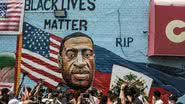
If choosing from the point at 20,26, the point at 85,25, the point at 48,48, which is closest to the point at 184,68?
the point at 85,25

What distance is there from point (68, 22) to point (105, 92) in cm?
335

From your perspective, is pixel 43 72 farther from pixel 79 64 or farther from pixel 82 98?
→ pixel 82 98

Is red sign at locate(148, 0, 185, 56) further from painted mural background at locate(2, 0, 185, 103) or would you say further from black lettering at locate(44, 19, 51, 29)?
black lettering at locate(44, 19, 51, 29)

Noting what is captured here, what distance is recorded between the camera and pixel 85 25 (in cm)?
2028

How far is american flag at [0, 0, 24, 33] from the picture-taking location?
21.1 m

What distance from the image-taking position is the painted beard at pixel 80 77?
65.6 ft

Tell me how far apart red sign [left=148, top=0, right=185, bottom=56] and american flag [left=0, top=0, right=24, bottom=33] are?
5.96 metres

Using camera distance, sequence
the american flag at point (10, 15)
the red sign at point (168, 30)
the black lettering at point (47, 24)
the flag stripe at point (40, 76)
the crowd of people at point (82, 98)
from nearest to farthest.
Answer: the crowd of people at point (82, 98), the red sign at point (168, 30), the flag stripe at point (40, 76), the black lettering at point (47, 24), the american flag at point (10, 15)

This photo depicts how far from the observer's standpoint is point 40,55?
20.7 m

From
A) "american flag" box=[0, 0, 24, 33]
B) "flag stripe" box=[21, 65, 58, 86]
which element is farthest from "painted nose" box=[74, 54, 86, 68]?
"american flag" box=[0, 0, 24, 33]

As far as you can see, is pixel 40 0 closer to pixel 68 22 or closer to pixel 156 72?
pixel 68 22

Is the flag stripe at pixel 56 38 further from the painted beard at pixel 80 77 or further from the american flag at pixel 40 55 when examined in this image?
the painted beard at pixel 80 77

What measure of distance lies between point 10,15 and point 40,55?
2.28 m

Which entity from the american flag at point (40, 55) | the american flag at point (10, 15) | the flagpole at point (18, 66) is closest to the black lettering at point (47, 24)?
the american flag at point (40, 55)
